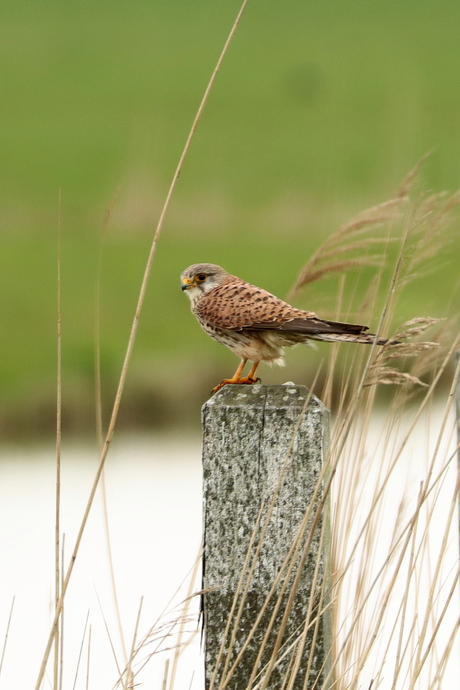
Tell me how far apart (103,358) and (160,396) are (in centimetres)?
130

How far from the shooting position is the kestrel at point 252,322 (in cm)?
275

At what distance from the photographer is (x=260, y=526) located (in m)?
1.89

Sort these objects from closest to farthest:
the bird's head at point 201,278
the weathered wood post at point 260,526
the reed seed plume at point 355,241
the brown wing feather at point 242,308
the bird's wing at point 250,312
Result: the weathered wood post at point 260,526 → the reed seed plume at point 355,241 → the bird's wing at point 250,312 → the brown wing feather at point 242,308 → the bird's head at point 201,278

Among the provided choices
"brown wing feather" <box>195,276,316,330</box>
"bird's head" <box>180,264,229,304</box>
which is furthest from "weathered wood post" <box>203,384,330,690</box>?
"bird's head" <box>180,264,229,304</box>

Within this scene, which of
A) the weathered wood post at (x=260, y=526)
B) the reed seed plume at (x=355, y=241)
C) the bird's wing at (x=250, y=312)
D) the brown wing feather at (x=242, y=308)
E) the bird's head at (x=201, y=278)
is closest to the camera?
the weathered wood post at (x=260, y=526)

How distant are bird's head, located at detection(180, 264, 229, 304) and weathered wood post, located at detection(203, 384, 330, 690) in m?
1.52

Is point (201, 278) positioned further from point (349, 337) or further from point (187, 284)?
point (349, 337)

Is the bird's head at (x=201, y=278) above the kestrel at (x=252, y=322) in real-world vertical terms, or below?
above

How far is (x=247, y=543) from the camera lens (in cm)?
190

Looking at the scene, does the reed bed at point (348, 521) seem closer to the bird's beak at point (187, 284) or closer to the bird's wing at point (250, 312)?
the bird's wing at point (250, 312)

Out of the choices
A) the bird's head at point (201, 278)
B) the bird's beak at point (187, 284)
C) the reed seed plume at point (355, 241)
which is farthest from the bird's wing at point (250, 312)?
the reed seed plume at point (355, 241)

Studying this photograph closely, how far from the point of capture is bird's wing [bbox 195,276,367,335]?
272 centimetres

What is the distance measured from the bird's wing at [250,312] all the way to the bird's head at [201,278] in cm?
14

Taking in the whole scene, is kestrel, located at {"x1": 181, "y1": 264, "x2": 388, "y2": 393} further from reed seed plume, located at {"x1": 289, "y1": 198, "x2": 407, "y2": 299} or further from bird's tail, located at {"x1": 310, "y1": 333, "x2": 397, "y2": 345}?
reed seed plume, located at {"x1": 289, "y1": 198, "x2": 407, "y2": 299}
